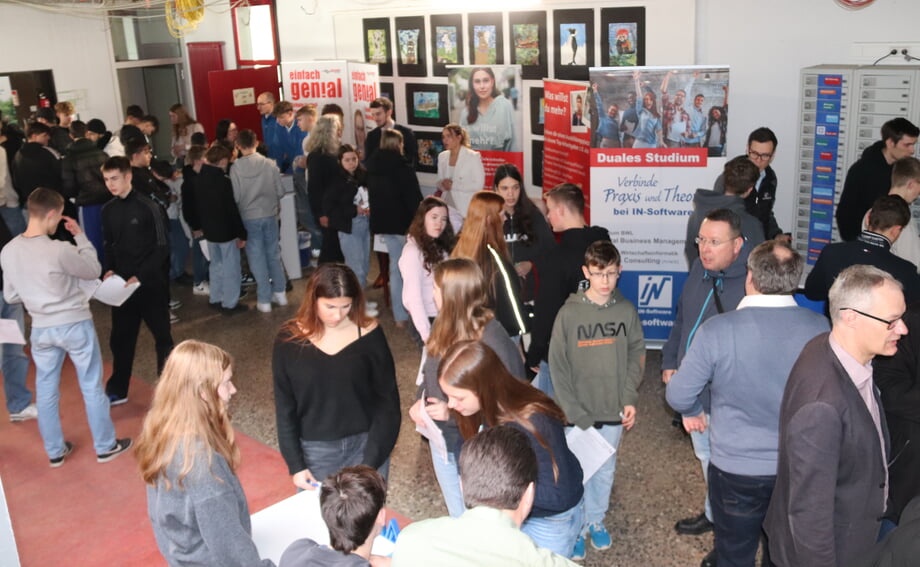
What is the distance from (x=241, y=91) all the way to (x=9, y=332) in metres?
6.89

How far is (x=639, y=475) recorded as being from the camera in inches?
180

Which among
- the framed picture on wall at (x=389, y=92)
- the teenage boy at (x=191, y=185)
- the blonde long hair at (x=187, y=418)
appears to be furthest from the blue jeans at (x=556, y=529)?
the framed picture on wall at (x=389, y=92)

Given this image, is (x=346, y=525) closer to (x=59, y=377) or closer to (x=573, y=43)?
(x=59, y=377)

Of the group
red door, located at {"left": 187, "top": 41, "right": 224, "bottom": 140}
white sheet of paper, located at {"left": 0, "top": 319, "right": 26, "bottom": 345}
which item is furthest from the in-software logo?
red door, located at {"left": 187, "top": 41, "right": 224, "bottom": 140}

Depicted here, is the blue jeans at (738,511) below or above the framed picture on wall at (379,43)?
below

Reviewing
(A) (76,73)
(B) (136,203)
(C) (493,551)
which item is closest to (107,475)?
(B) (136,203)

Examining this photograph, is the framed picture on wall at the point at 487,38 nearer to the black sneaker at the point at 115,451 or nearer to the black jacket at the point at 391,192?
the black jacket at the point at 391,192

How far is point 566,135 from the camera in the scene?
662 centimetres

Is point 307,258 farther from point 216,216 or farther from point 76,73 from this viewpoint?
point 76,73

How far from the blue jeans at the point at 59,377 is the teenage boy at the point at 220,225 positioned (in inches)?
94.2

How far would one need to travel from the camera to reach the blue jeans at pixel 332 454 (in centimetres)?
327

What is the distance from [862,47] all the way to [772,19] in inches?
27.7

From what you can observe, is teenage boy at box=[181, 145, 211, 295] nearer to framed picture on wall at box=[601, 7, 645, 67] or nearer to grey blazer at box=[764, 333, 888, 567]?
framed picture on wall at box=[601, 7, 645, 67]

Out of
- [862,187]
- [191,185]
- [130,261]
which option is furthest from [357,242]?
[862,187]
